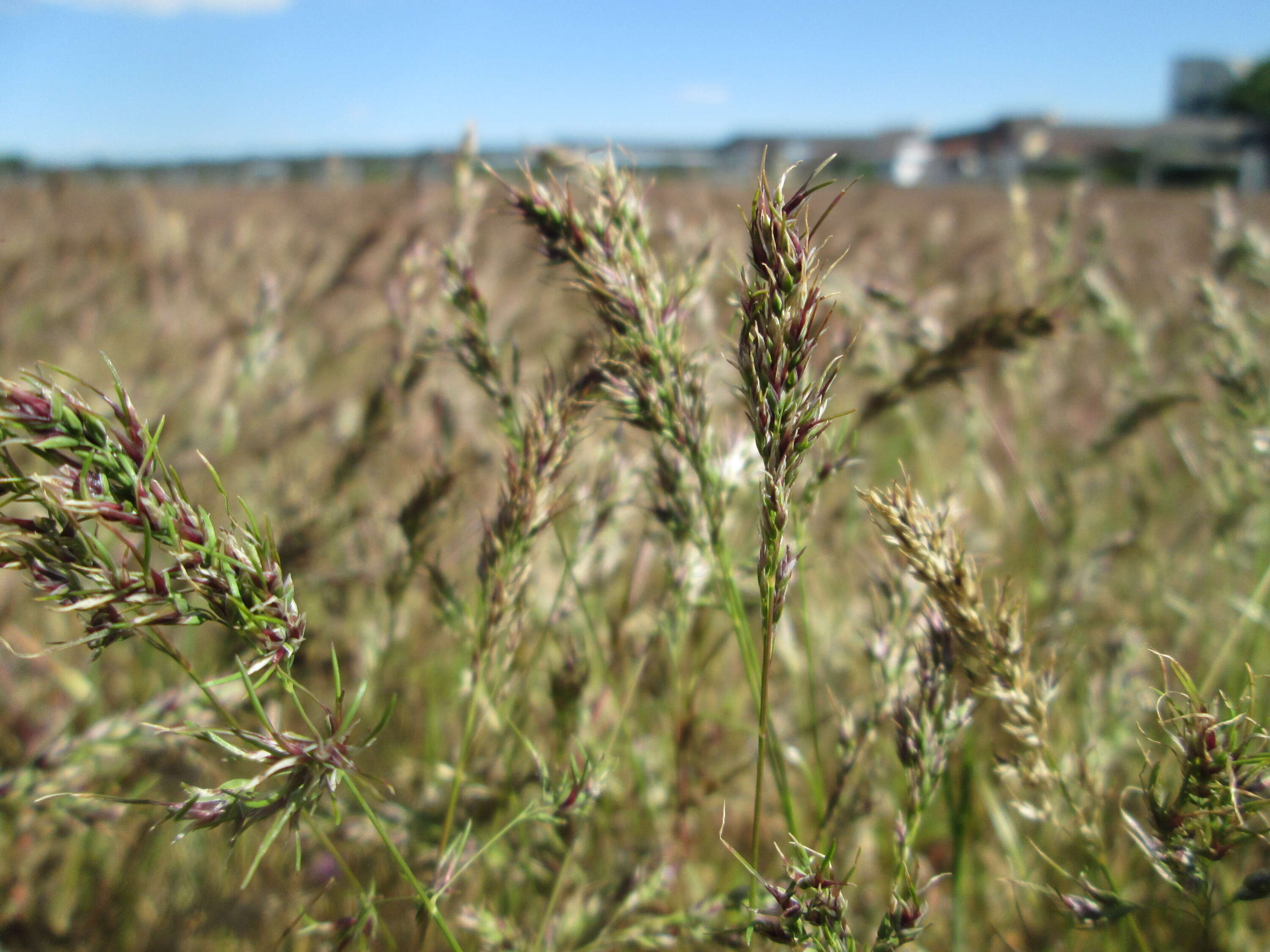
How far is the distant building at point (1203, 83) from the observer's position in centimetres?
5228

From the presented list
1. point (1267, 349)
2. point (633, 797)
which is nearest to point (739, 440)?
point (633, 797)

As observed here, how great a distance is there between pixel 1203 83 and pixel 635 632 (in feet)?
249

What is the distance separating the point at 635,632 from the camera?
5.46ft

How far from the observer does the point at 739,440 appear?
1097 millimetres

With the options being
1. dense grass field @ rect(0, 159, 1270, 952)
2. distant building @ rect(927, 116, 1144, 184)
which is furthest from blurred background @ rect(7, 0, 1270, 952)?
distant building @ rect(927, 116, 1144, 184)

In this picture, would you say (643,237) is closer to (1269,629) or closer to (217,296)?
(1269,629)

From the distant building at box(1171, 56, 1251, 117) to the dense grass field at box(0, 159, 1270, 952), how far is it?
64.1m

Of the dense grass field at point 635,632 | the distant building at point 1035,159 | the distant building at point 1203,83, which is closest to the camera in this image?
the dense grass field at point 635,632

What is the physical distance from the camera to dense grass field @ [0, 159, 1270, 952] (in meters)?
0.68

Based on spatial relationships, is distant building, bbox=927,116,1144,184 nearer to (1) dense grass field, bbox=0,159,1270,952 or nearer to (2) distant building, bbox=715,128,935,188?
(2) distant building, bbox=715,128,935,188

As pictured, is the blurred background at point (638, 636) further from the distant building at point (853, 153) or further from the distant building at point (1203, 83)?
the distant building at point (1203, 83)

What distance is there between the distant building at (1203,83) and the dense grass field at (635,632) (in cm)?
6412

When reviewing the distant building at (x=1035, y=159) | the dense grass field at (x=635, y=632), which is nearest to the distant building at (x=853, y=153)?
the dense grass field at (x=635, y=632)

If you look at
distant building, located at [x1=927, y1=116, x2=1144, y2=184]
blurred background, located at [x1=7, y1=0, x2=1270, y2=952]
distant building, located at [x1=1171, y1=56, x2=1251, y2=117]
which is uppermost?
distant building, located at [x1=1171, y1=56, x2=1251, y2=117]
